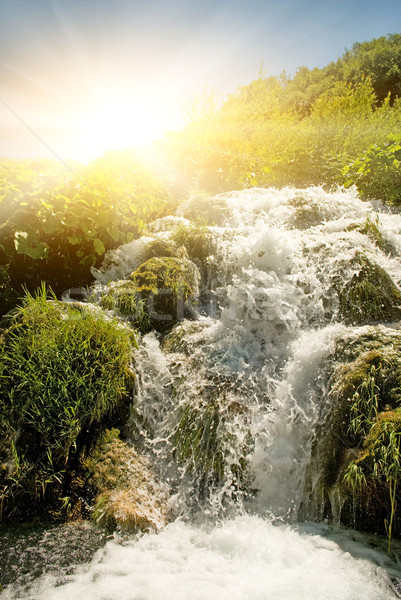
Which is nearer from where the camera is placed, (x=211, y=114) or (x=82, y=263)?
(x=82, y=263)

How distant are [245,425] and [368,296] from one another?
2.55 metres

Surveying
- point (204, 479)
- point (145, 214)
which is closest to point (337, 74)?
point (145, 214)

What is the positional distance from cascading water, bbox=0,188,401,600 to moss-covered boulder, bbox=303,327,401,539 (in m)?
0.14

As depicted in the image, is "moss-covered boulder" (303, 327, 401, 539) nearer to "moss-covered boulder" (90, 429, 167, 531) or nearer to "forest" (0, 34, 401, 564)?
"forest" (0, 34, 401, 564)

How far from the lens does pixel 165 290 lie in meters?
5.06

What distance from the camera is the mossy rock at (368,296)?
4430 millimetres

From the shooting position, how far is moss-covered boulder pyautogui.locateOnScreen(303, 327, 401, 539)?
2389mm

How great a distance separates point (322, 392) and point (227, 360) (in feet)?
3.95

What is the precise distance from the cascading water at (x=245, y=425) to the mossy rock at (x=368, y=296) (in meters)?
0.13

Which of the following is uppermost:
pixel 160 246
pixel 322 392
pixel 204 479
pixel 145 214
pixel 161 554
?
pixel 145 214

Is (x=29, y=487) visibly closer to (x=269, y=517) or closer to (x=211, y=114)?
(x=269, y=517)

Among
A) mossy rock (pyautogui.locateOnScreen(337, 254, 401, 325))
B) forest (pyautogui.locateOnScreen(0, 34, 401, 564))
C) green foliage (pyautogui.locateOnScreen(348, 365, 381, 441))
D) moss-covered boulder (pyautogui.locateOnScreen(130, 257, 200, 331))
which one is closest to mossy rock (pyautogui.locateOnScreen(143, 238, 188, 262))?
forest (pyautogui.locateOnScreen(0, 34, 401, 564))

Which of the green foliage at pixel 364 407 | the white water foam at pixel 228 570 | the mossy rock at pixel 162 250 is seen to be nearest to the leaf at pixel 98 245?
the mossy rock at pixel 162 250

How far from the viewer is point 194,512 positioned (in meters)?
2.92
